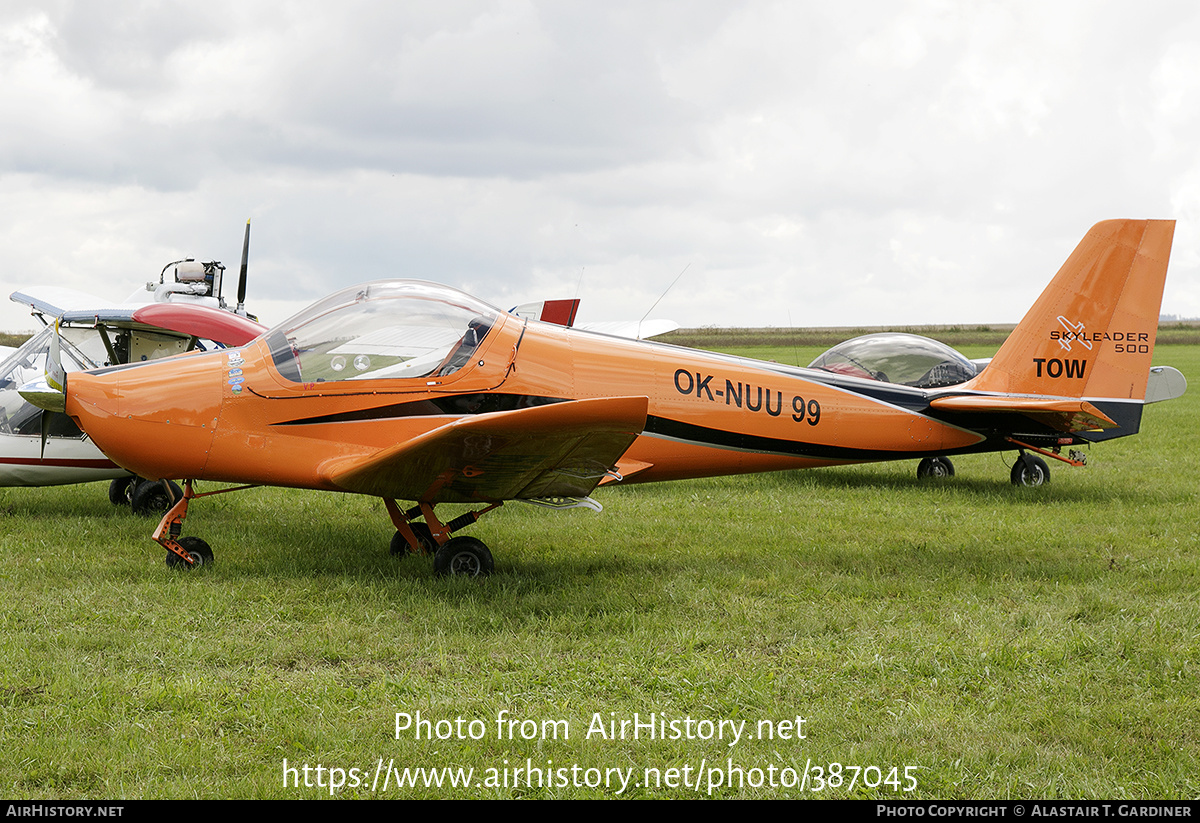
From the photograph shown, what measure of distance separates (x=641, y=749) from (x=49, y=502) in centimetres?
743

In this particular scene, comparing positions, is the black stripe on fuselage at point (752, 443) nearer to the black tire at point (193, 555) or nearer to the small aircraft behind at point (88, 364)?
the black tire at point (193, 555)

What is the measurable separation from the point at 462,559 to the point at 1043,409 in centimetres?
500

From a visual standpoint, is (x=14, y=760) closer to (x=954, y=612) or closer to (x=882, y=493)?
(x=954, y=612)

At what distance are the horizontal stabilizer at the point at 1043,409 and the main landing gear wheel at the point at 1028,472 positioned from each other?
7.56ft

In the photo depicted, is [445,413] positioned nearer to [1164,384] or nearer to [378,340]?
[378,340]

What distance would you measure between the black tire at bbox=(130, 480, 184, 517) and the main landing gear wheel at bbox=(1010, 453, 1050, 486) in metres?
8.89

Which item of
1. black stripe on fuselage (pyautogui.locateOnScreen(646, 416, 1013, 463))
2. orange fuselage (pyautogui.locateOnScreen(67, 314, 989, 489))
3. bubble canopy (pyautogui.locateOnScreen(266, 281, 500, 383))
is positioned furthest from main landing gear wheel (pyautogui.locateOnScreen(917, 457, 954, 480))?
bubble canopy (pyautogui.locateOnScreen(266, 281, 500, 383))

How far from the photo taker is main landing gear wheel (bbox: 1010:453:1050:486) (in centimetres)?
1009

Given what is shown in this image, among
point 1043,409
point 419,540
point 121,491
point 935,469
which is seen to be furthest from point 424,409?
point 935,469

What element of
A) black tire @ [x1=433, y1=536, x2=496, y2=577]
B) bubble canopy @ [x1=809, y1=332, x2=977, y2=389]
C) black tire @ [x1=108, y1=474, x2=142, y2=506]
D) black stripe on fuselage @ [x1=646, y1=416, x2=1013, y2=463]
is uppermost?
bubble canopy @ [x1=809, y1=332, x2=977, y2=389]

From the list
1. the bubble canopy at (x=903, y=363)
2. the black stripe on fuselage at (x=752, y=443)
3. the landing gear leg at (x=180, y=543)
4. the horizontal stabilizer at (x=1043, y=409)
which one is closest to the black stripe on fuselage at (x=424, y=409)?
the landing gear leg at (x=180, y=543)

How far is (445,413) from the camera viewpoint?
573 centimetres

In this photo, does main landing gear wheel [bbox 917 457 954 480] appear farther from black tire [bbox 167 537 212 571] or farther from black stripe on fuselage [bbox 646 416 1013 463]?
black tire [bbox 167 537 212 571]

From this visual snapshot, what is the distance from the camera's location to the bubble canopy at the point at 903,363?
1045cm
